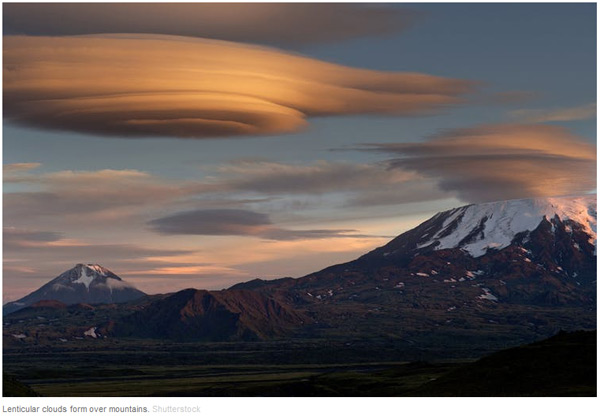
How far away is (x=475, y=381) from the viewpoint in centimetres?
19488

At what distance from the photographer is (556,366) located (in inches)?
7697
